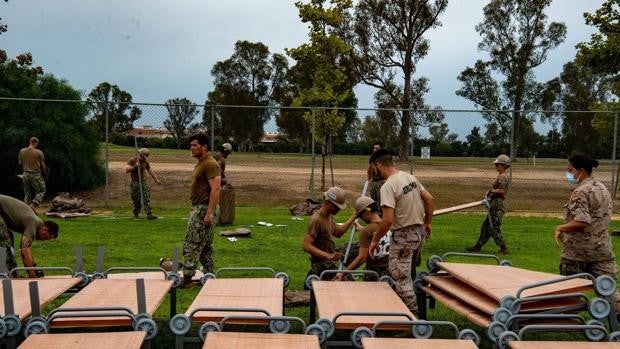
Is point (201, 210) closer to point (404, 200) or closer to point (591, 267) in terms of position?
point (404, 200)

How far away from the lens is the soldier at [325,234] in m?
6.24

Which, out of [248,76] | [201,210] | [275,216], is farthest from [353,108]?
[248,76]

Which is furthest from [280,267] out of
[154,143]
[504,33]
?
[504,33]

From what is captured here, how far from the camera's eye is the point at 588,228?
5902mm

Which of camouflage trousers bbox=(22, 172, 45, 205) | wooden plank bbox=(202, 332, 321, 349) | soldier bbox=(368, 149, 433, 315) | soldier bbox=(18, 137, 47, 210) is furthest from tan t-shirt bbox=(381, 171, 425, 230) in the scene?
camouflage trousers bbox=(22, 172, 45, 205)

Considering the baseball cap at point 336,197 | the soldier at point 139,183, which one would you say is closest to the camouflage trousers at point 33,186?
the soldier at point 139,183

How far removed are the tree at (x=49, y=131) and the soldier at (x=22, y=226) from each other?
1153 centimetres

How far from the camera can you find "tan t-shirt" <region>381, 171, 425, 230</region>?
219 inches

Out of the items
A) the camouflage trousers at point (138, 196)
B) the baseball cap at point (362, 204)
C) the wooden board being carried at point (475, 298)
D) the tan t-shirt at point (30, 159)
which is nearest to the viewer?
the wooden board being carried at point (475, 298)

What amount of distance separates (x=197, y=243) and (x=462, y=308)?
3.47 metres

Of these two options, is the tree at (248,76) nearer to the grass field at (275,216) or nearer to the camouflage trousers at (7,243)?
the grass field at (275,216)

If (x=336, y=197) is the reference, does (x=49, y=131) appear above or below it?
above

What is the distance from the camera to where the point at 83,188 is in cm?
1895

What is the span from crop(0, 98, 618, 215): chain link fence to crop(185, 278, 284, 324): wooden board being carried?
10414mm
